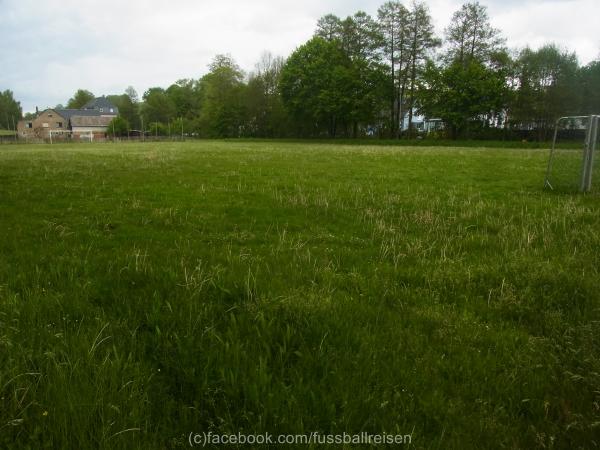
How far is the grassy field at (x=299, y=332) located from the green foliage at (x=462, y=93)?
6401 cm

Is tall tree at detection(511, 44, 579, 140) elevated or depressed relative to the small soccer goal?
elevated

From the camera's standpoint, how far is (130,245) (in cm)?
632

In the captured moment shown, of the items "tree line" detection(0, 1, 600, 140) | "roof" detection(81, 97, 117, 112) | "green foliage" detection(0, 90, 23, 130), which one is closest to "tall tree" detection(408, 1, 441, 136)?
"tree line" detection(0, 1, 600, 140)

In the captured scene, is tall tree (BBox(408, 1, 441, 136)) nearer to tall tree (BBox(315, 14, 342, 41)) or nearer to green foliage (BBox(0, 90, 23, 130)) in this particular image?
tall tree (BBox(315, 14, 342, 41))

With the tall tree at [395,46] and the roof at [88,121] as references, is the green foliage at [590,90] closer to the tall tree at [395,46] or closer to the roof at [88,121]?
the tall tree at [395,46]

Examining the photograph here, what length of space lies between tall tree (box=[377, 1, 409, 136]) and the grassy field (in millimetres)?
71031

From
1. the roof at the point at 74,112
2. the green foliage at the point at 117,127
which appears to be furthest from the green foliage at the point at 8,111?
the green foliage at the point at 117,127

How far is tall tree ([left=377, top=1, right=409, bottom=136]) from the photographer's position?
71812mm

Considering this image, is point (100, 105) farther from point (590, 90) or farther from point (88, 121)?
point (590, 90)

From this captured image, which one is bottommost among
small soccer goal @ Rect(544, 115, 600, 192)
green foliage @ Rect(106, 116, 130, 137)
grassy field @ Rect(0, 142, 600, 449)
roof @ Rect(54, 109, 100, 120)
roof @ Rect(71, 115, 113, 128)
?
grassy field @ Rect(0, 142, 600, 449)

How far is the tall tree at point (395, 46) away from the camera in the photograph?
236ft

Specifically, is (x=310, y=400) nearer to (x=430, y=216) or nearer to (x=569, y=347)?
(x=569, y=347)

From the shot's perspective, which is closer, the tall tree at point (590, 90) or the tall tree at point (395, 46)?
the tall tree at point (590, 90)

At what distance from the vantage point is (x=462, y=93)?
64.4 metres
